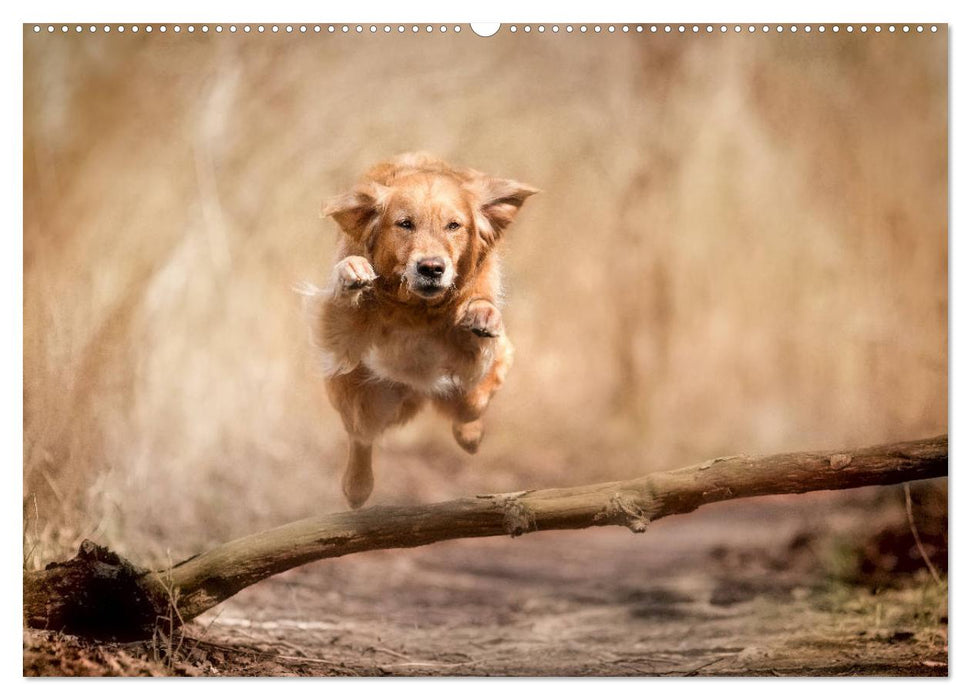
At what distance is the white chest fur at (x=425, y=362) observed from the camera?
454cm

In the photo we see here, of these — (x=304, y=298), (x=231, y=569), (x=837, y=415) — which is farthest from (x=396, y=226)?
(x=837, y=415)

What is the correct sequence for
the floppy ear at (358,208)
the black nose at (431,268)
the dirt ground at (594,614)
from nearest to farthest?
the black nose at (431,268) → the floppy ear at (358,208) → the dirt ground at (594,614)

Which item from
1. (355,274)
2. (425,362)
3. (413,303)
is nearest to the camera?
(355,274)

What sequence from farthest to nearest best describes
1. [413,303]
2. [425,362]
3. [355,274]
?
[425,362] → [413,303] → [355,274]

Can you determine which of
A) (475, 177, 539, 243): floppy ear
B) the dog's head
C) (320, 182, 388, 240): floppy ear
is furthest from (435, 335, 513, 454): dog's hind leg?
(320, 182, 388, 240): floppy ear

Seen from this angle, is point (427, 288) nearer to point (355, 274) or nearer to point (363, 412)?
point (355, 274)

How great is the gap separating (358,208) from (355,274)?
28 cm

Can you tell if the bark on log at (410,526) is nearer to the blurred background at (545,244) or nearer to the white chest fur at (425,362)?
the blurred background at (545,244)

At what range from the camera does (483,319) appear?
4395 mm

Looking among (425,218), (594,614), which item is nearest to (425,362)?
(425,218)

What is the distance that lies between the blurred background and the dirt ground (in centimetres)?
28

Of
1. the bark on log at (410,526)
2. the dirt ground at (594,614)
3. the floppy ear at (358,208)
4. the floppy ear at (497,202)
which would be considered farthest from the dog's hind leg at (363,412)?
the floppy ear at (497,202)

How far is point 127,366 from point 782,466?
8.25 feet

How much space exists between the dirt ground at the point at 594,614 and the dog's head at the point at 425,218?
1.04 metres
